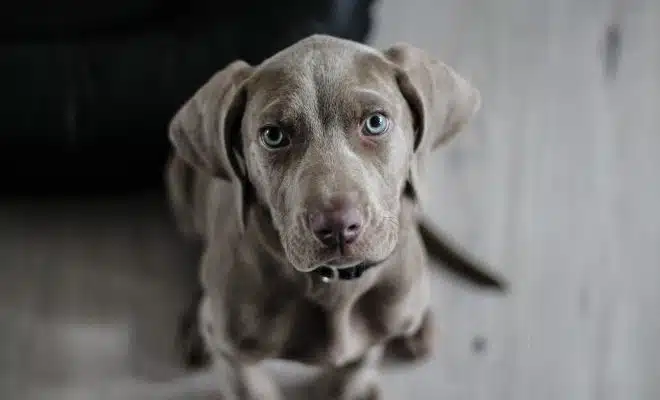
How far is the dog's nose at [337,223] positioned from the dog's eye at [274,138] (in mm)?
122

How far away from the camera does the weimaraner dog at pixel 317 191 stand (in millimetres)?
1219

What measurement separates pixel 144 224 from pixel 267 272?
721 mm

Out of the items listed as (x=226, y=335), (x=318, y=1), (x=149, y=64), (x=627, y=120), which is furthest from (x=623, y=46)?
(x=226, y=335)

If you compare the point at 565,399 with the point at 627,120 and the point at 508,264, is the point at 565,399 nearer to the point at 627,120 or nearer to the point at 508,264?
the point at 508,264

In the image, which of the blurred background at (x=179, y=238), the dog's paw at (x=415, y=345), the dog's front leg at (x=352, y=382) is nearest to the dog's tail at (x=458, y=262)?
the blurred background at (x=179, y=238)

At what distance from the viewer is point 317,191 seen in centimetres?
119

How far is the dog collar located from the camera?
1.33m

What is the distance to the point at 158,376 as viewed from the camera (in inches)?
72.0

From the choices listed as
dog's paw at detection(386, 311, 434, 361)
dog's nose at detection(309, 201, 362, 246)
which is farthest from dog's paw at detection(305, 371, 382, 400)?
dog's nose at detection(309, 201, 362, 246)

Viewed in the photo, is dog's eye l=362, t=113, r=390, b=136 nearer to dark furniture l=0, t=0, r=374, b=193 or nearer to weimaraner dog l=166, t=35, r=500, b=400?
weimaraner dog l=166, t=35, r=500, b=400

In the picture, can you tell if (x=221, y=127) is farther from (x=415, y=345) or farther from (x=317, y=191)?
(x=415, y=345)

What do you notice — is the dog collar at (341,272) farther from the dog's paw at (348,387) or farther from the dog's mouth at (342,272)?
the dog's paw at (348,387)

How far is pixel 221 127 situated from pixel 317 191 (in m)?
0.20

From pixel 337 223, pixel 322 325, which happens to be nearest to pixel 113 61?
pixel 322 325
